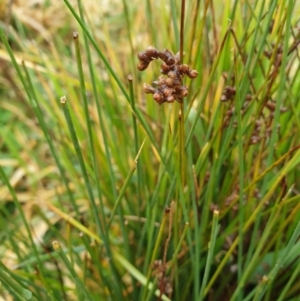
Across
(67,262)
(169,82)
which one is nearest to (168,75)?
(169,82)

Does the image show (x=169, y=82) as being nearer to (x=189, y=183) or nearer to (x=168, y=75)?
(x=168, y=75)

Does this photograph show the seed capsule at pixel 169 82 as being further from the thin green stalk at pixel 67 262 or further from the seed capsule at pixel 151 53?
the thin green stalk at pixel 67 262

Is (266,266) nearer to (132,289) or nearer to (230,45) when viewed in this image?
(132,289)

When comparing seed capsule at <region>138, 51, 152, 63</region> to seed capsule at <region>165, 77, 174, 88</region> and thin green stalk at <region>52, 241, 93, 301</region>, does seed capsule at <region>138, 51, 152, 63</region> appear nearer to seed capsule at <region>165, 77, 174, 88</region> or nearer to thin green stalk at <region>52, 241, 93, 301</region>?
seed capsule at <region>165, 77, 174, 88</region>

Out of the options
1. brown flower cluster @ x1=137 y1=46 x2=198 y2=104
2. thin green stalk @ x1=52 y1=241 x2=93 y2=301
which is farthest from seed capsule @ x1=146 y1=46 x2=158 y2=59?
thin green stalk @ x1=52 y1=241 x2=93 y2=301

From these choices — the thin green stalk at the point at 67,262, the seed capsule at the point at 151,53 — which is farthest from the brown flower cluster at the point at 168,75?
the thin green stalk at the point at 67,262

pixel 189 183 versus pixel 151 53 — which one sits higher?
pixel 151 53
